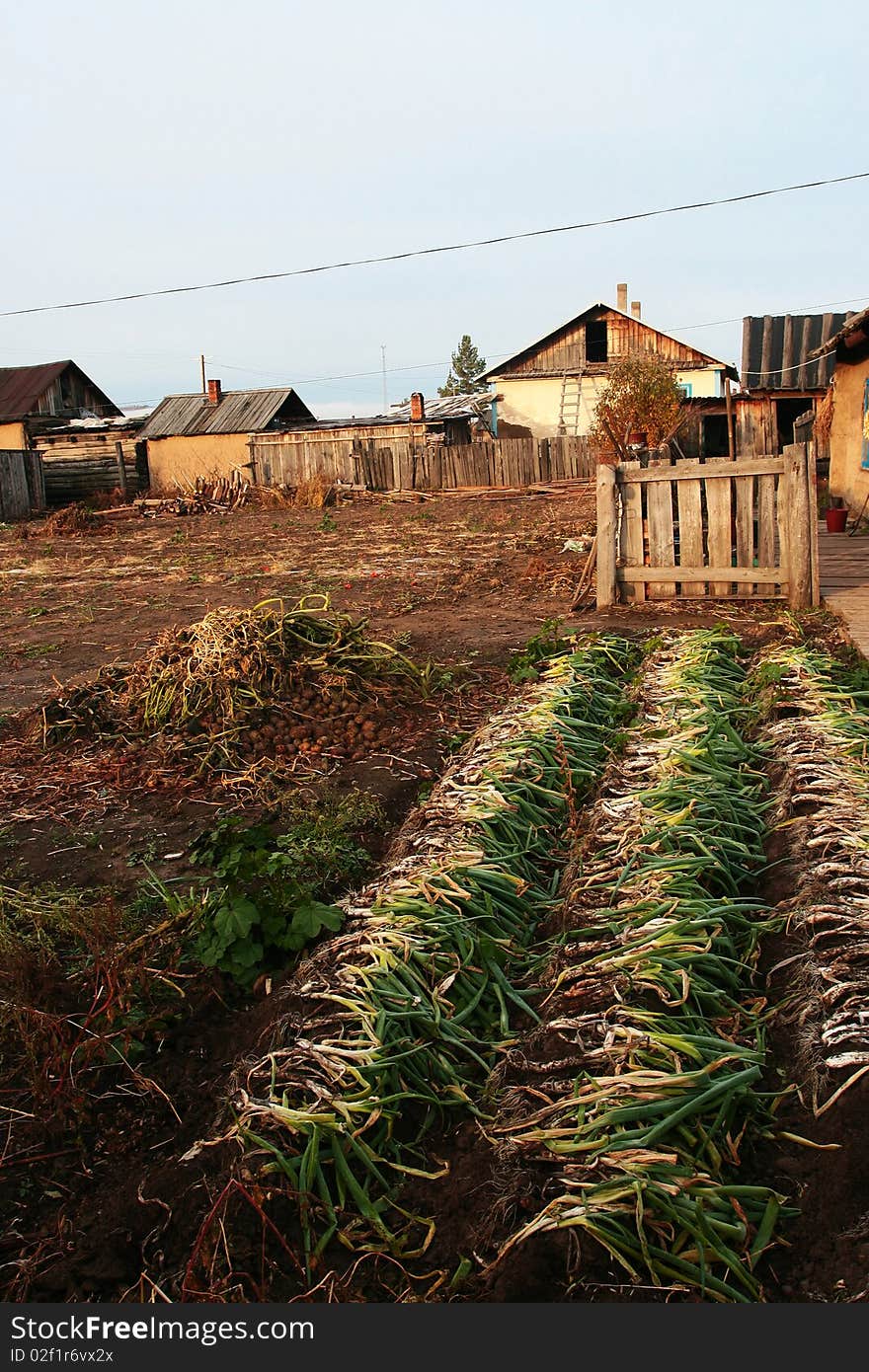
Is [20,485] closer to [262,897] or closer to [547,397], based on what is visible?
[547,397]

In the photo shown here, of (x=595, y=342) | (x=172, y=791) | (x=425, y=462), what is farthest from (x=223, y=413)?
(x=172, y=791)

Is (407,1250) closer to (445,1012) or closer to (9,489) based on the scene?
(445,1012)

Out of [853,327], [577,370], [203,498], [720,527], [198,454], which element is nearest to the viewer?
[720,527]

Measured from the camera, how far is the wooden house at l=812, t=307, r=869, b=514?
13.0 metres

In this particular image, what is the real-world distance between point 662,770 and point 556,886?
36.5 inches

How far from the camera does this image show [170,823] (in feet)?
15.5

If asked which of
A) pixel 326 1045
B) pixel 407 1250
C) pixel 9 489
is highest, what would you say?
pixel 9 489

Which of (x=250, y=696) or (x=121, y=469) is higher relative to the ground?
(x=121, y=469)

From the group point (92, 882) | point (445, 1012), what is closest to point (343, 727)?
point (92, 882)

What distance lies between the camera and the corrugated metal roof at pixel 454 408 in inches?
1299

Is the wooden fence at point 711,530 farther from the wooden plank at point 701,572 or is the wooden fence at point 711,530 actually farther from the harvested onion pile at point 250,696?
the harvested onion pile at point 250,696

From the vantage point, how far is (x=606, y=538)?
8.90 metres

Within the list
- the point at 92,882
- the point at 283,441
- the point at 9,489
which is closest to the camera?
the point at 92,882

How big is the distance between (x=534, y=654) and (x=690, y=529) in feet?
7.84
